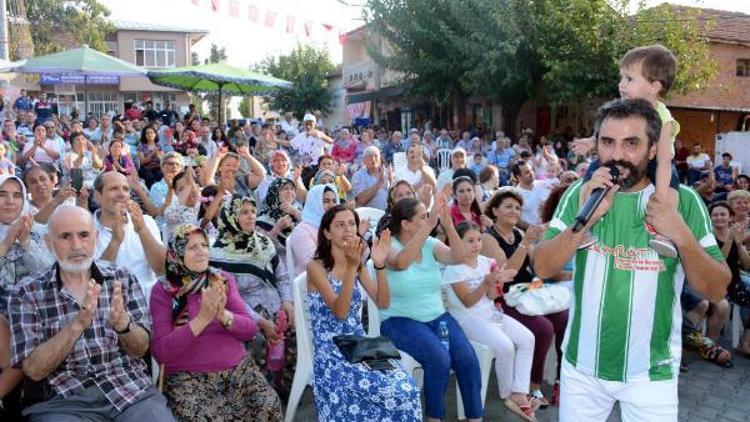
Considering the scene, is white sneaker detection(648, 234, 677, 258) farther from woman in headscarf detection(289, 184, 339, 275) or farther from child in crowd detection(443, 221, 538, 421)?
woman in headscarf detection(289, 184, 339, 275)

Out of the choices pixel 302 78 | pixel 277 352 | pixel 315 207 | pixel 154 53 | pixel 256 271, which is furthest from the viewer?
pixel 154 53

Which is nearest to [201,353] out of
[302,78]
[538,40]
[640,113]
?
[640,113]

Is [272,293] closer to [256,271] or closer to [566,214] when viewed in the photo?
[256,271]

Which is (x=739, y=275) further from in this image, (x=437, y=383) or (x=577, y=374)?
(x=577, y=374)

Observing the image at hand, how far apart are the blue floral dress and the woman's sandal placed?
99 cm

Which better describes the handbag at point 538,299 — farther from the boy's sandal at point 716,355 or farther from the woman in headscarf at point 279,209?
the woman in headscarf at point 279,209

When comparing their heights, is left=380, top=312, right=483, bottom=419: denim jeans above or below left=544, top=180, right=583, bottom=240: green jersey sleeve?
below

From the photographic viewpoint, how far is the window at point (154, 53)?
4372 cm

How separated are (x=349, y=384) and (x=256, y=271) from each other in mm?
1234

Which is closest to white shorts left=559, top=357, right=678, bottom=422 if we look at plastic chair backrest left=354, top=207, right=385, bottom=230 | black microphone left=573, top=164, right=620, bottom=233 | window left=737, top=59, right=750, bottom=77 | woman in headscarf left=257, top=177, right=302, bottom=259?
black microphone left=573, top=164, right=620, bottom=233

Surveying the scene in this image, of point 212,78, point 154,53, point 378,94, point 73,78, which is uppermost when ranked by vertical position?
point 154,53

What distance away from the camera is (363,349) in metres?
3.46

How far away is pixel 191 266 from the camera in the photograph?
3383 millimetres

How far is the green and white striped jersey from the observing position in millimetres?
2266
